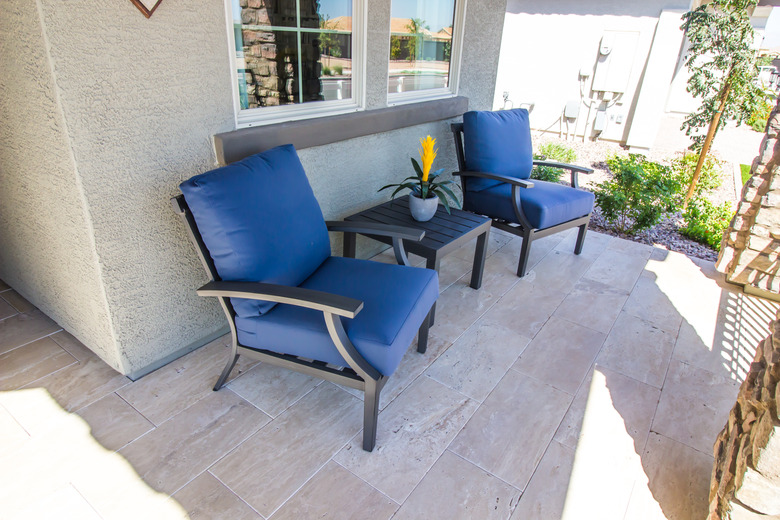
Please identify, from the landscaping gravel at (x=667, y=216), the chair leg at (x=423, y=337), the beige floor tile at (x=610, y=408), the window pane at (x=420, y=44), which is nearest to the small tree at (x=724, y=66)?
the landscaping gravel at (x=667, y=216)

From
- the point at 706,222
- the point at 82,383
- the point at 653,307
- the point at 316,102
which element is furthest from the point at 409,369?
the point at 706,222

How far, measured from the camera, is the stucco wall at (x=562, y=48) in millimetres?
7338

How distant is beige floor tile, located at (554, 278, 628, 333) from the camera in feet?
8.79

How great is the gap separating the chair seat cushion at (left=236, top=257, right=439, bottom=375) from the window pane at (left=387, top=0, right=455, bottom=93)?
169cm

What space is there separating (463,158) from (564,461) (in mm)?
2290

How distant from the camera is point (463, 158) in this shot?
3.46 m

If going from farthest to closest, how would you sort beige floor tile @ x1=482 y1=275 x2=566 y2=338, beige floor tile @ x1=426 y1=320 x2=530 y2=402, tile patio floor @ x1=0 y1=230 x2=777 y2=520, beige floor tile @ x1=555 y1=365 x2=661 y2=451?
beige floor tile @ x1=482 y1=275 x2=566 y2=338, beige floor tile @ x1=426 y1=320 x2=530 y2=402, beige floor tile @ x1=555 y1=365 x2=661 y2=451, tile patio floor @ x1=0 y1=230 x2=777 y2=520

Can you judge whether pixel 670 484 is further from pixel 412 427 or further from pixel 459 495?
pixel 412 427

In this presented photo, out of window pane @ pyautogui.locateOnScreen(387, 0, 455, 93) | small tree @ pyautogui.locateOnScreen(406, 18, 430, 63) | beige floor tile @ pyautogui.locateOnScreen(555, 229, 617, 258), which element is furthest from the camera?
beige floor tile @ pyautogui.locateOnScreen(555, 229, 617, 258)

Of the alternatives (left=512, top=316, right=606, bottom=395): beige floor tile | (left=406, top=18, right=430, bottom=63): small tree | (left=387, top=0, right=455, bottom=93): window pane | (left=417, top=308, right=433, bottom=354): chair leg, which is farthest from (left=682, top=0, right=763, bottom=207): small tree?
(left=417, top=308, right=433, bottom=354): chair leg

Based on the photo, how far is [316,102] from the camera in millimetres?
2625

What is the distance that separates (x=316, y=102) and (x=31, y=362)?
191 cm

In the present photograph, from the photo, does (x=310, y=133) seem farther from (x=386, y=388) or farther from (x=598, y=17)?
(x=598, y=17)

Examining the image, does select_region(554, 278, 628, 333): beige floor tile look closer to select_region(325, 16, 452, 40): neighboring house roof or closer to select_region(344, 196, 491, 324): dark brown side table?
select_region(344, 196, 491, 324): dark brown side table
